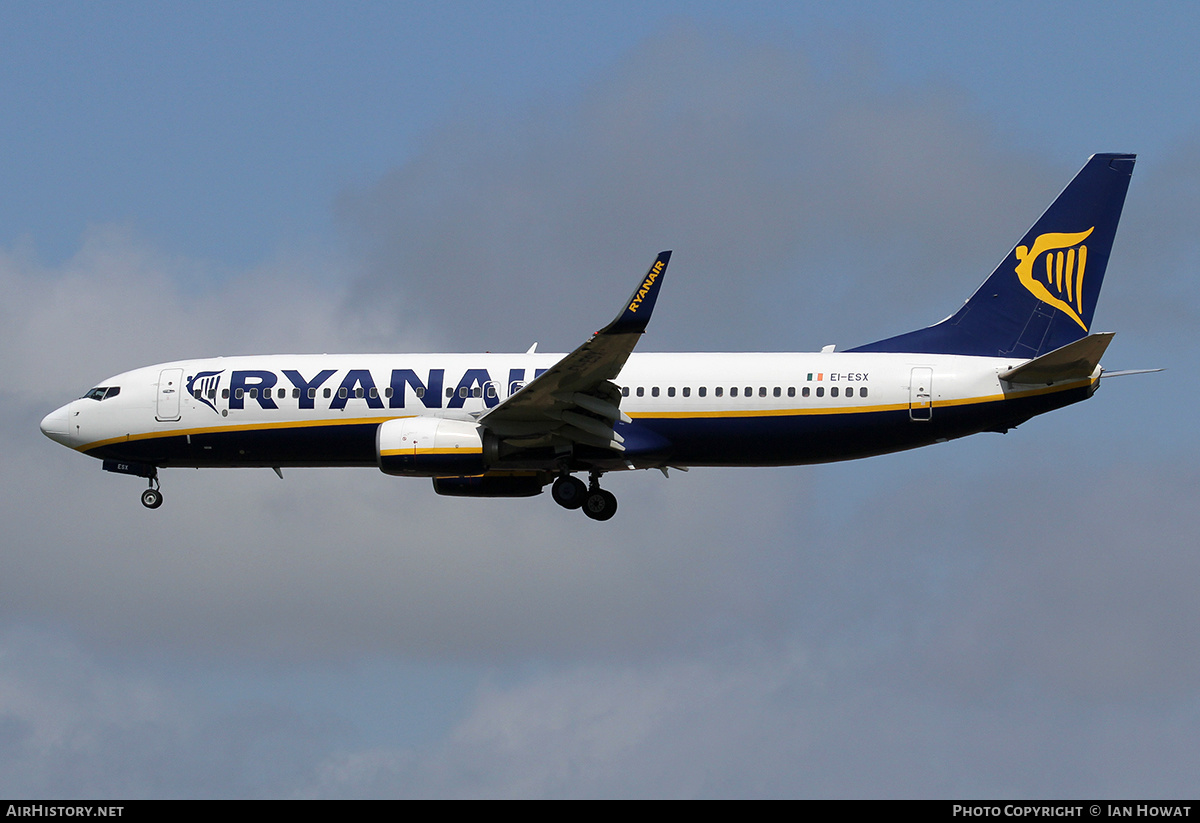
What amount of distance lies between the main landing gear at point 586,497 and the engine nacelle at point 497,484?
1.66m

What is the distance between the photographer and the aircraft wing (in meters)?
40.4

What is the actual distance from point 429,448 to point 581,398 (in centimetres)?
399

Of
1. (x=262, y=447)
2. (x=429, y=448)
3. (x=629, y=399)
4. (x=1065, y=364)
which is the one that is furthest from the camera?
(x=262, y=447)

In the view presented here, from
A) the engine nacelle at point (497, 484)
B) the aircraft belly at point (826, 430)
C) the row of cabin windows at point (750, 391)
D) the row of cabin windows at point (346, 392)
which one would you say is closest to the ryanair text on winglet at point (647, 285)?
the row of cabin windows at point (750, 391)

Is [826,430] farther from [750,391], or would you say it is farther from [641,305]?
[641,305]

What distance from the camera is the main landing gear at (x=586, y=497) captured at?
45.3 meters

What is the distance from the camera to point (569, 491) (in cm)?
4528

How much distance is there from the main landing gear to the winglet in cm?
624

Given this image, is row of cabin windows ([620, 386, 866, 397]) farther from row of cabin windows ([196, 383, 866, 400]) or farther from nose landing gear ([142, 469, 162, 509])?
nose landing gear ([142, 469, 162, 509])

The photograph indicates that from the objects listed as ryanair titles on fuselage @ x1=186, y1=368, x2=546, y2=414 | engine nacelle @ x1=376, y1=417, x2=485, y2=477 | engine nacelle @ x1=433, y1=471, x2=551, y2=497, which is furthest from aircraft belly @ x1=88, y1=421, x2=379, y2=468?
engine nacelle @ x1=433, y1=471, x2=551, y2=497

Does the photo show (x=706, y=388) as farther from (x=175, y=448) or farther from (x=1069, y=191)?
(x=175, y=448)

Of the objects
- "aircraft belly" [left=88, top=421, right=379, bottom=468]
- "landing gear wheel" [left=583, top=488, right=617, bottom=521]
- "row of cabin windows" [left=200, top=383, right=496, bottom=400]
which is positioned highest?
"row of cabin windows" [left=200, top=383, right=496, bottom=400]

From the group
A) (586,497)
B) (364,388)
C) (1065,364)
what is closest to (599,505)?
(586,497)
